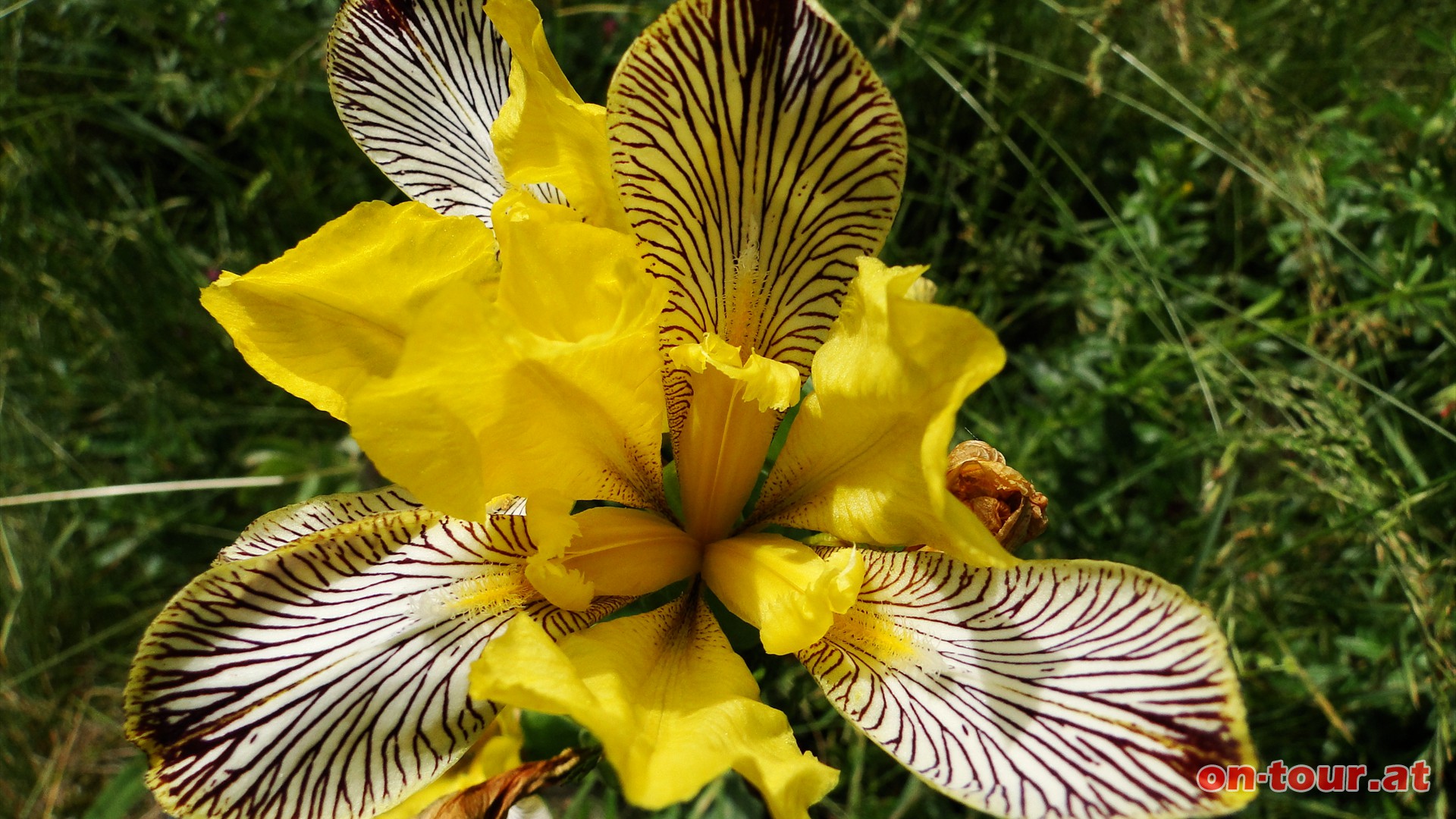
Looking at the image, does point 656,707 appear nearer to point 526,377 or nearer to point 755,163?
point 526,377

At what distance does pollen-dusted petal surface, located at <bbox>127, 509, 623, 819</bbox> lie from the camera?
1288 mm

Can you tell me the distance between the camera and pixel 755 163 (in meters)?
1.45

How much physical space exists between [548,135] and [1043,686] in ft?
3.66

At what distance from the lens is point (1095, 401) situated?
105 inches

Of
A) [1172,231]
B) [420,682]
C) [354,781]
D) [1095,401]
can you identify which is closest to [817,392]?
[420,682]

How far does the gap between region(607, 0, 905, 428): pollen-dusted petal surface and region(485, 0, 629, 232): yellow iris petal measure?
0.10 meters

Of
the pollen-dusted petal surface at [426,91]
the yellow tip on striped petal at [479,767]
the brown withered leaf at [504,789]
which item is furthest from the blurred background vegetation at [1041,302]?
the pollen-dusted petal surface at [426,91]

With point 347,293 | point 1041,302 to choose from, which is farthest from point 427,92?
point 1041,302

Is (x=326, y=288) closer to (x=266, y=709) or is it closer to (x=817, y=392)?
(x=266, y=709)

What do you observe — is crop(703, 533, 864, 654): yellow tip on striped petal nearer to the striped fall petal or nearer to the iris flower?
the iris flower

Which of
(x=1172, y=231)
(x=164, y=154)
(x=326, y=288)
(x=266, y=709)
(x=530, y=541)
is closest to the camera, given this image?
(x=266, y=709)

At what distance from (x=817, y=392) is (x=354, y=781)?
0.87m

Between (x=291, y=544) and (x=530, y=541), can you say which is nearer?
(x=291, y=544)

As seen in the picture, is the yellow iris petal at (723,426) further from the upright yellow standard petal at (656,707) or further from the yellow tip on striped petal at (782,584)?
the upright yellow standard petal at (656,707)
